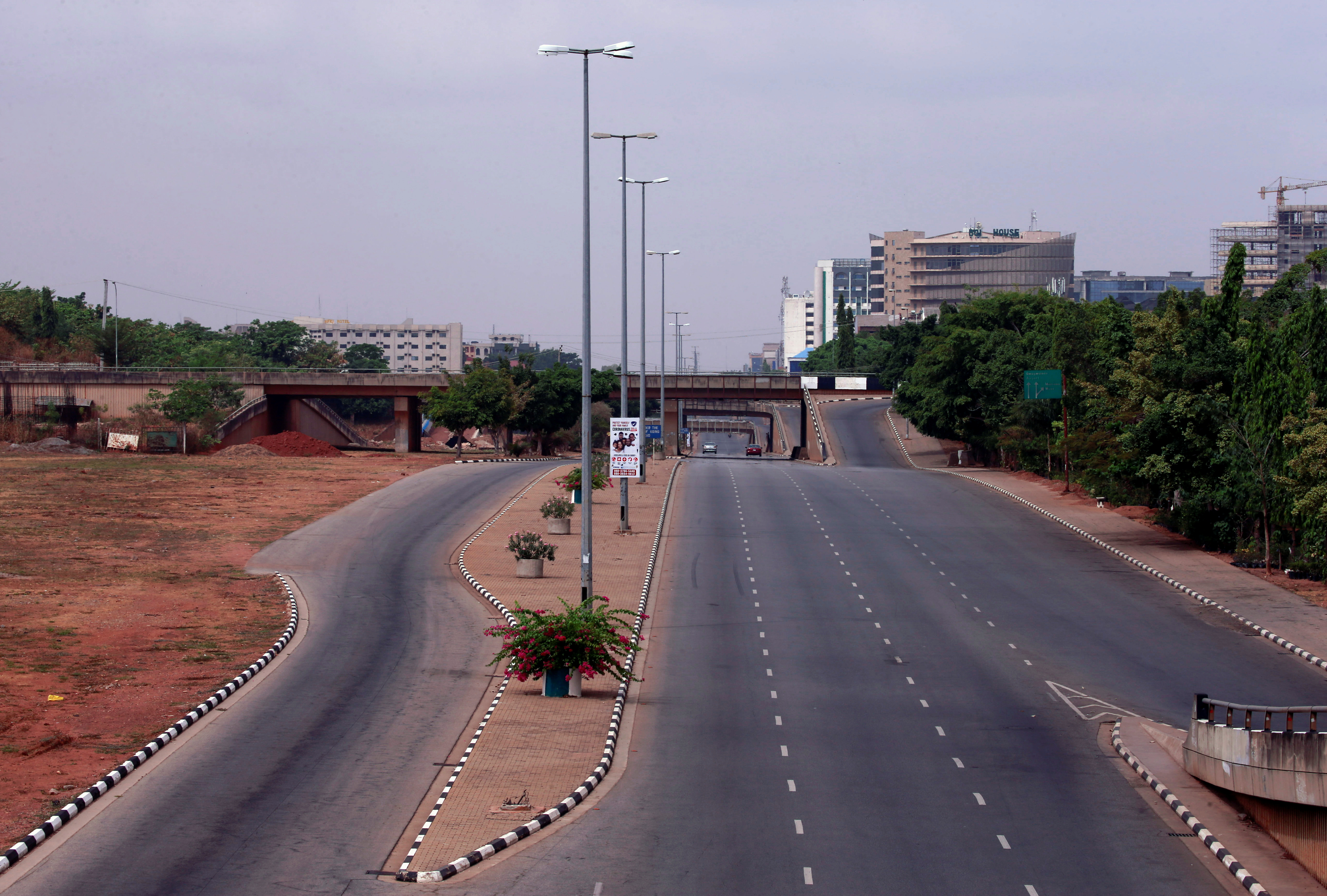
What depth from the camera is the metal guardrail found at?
17.7 metres

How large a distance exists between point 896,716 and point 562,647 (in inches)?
258

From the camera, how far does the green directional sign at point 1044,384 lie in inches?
2324

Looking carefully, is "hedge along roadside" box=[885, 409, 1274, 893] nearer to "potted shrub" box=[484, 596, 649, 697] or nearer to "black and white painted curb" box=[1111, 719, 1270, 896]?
"black and white painted curb" box=[1111, 719, 1270, 896]

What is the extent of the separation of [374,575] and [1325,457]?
2772cm

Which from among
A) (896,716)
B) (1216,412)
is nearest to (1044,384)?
(1216,412)

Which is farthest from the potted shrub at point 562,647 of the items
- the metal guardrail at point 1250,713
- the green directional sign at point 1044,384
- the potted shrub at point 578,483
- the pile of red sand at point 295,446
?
the pile of red sand at point 295,446

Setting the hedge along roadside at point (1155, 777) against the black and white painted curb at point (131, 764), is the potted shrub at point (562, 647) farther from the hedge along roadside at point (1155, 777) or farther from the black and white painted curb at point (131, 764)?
the hedge along roadside at point (1155, 777)

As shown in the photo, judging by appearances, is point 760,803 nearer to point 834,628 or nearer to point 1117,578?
point 834,628

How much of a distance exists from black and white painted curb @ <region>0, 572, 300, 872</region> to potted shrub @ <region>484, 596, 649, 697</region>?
200 inches

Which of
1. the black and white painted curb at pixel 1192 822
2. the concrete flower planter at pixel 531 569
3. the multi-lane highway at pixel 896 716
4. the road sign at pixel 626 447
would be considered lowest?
the black and white painted curb at pixel 1192 822

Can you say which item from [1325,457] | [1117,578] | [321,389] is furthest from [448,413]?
[1325,457]

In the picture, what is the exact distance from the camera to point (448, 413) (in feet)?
276

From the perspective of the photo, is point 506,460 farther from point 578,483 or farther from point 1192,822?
point 1192,822

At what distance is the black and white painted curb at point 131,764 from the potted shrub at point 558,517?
1795 cm
